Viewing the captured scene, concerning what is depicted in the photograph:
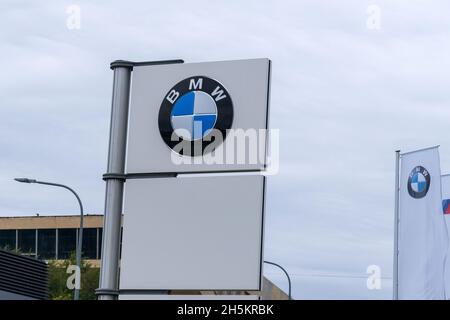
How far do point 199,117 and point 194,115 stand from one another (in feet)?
0.18

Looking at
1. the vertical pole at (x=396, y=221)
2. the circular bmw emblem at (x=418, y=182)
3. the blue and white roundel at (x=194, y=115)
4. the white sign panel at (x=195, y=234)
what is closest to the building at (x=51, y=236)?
the vertical pole at (x=396, y=221)

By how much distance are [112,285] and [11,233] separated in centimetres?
9920

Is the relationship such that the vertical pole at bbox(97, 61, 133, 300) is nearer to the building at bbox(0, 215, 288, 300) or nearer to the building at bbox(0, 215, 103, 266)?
the building at bbox(0, 215, 103, 266)

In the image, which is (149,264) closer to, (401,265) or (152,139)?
(152,139)

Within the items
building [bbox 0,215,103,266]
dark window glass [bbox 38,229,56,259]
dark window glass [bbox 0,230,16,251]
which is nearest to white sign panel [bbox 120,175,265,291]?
building [bbox 0,215,103,266]

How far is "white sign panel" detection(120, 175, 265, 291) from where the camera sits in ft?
25.7

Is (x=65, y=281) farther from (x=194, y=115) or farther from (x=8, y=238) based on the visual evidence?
(x=194, y=115)

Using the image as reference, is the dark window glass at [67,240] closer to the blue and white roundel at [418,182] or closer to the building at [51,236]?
the building at [51,236]

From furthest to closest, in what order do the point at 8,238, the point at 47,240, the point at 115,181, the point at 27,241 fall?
the point at 8,238 < the point at 27,241 < the point at 47,240 < the point at 115,181

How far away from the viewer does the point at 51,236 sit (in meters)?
103

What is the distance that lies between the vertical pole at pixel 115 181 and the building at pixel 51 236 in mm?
93213

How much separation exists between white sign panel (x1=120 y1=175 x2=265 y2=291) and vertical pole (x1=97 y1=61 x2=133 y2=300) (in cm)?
16

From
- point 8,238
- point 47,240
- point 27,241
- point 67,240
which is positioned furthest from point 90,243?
point 8,238
